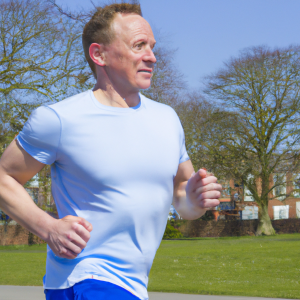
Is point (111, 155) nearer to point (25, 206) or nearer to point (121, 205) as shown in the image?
point (121, 205)

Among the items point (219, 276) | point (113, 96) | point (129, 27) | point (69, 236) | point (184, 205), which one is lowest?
point (219, 276)

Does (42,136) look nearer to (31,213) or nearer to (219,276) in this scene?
(31,213)

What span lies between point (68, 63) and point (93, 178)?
1601cm

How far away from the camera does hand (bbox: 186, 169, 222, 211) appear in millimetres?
1786

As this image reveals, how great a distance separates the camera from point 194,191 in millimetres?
1852

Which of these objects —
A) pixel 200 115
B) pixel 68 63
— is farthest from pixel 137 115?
pixel 200 115

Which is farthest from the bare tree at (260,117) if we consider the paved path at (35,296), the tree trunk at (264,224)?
the paved path at (35,296)

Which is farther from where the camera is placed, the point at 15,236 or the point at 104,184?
the point at 15,236

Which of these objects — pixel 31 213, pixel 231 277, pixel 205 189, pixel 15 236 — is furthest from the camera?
pixel 15 236

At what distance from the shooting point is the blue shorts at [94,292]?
1632 millimetres

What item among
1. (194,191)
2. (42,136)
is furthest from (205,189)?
(42,136)

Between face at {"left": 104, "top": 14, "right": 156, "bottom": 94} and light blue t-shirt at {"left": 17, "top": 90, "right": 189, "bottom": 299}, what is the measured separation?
15 cm

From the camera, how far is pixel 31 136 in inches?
67.4

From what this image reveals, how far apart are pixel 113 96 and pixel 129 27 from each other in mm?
267
